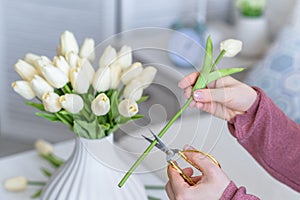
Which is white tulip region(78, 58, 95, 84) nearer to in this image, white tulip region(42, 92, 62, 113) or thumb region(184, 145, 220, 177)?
white tulip region(42, 92, 62, 113)

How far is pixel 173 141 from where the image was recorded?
963 millimetres

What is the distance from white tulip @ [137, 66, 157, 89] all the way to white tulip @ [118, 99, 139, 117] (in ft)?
0.19

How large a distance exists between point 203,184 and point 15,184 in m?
0.57

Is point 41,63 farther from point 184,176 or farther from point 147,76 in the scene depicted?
point 184,176

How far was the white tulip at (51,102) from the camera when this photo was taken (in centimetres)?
109

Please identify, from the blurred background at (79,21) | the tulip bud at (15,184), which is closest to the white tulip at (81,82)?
the tulip bud at (15,184)

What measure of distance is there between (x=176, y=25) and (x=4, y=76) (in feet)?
2.57

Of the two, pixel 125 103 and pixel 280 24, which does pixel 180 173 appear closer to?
pixel 125 103

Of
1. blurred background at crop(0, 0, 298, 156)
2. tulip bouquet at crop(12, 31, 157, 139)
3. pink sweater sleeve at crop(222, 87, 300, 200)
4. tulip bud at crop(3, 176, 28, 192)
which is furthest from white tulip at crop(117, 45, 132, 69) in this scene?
blurred background at crop(0, 0, 298, 156)

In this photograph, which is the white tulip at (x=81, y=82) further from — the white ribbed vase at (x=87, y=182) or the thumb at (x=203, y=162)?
the thumb at (x=203, y=162)

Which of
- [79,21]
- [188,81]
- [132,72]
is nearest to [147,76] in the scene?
[132,72]

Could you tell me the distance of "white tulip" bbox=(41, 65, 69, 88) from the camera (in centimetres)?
110

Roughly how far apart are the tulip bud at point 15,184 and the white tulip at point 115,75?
0.35m

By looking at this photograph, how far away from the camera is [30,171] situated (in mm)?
1415
